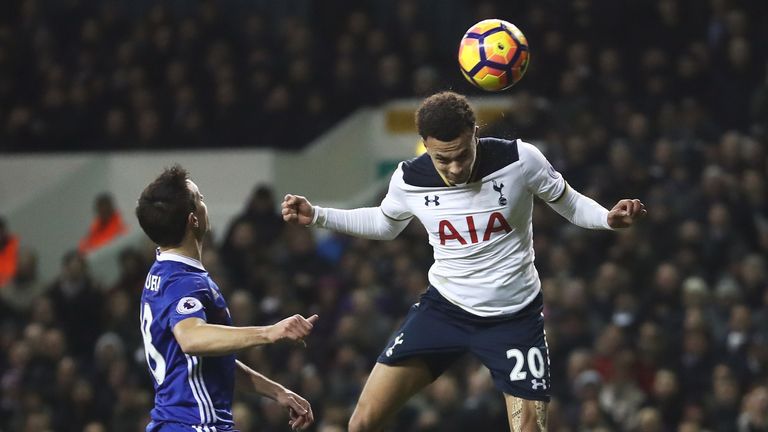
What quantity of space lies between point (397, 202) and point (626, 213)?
1185mm

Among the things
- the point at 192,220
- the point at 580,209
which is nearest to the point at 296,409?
the point at 192,220

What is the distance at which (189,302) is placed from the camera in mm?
5516

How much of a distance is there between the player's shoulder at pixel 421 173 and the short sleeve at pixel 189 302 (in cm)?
152

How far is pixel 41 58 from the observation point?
16.8 m

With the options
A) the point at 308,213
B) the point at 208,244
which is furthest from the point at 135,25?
the point at 308,213

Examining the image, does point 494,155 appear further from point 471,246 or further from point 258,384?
point 258,384

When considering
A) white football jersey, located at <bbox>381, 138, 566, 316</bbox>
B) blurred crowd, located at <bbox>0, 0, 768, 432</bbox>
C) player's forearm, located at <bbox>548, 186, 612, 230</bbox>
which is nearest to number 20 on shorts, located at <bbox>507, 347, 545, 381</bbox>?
white football jersey, located at <bbox>381, 138, 566, 316</bbox>

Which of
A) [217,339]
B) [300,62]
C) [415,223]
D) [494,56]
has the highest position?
[300,62]

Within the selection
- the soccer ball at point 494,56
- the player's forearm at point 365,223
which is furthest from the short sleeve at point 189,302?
the soccer ball at point 494,56

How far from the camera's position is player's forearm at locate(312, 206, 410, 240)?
6.91 meters

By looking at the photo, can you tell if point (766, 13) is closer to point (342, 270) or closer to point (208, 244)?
point (342, 270)

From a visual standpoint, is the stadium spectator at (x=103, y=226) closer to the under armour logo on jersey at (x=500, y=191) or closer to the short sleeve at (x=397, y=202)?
the short sleeve at (x=397, y=202)

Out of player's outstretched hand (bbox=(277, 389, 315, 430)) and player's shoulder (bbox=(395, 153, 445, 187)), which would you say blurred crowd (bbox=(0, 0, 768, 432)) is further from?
player's outstretched hand (bbox=(277, 389, 315, 430))

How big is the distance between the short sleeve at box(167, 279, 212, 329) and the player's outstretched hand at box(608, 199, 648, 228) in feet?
6.62
